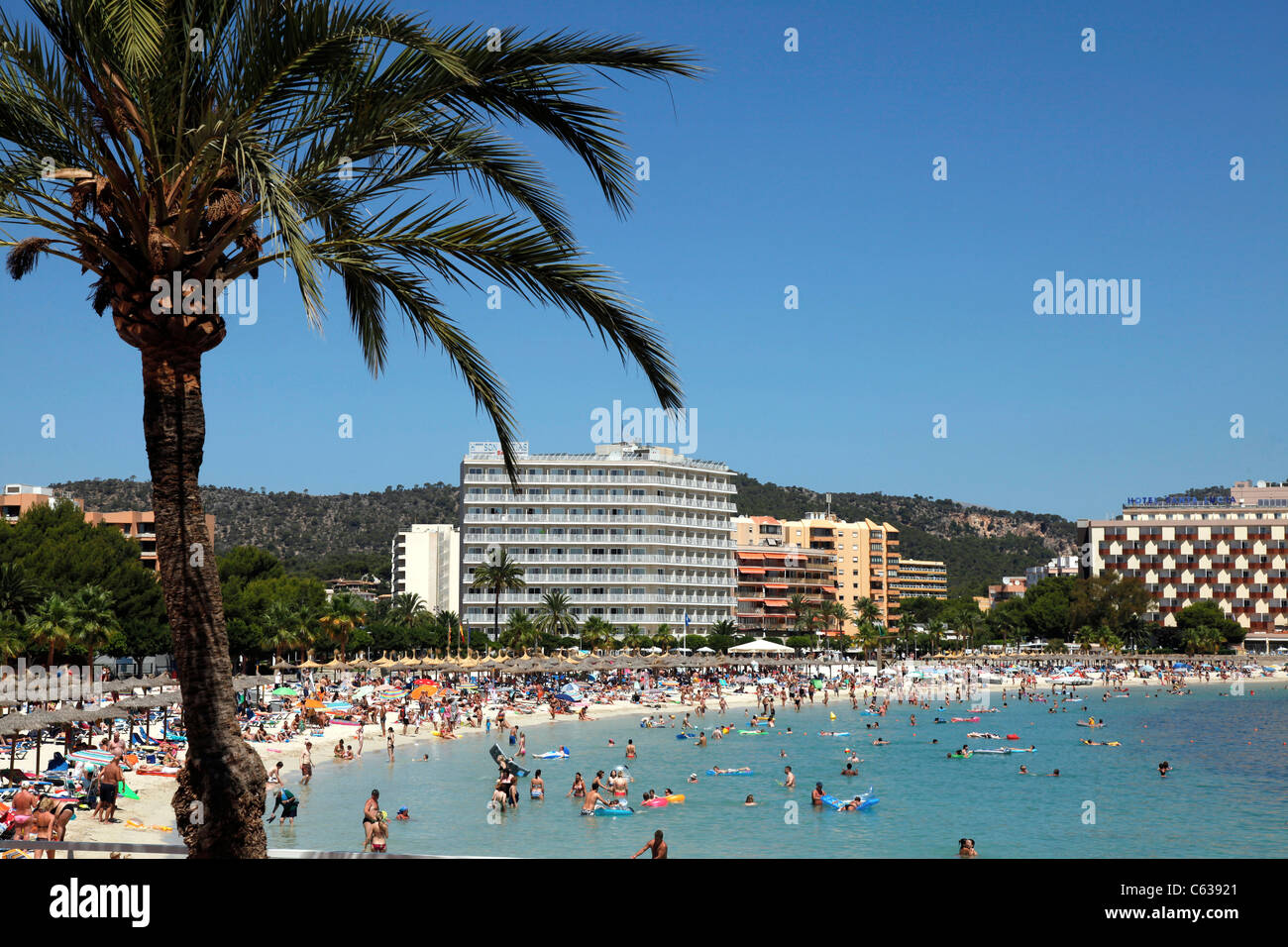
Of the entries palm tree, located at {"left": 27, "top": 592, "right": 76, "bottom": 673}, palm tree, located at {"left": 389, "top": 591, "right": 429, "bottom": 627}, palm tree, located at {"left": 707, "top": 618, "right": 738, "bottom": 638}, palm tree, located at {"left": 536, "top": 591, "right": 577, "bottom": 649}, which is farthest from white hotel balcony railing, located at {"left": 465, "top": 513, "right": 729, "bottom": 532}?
palm tree, located at {"left": 27, "top": 592, "right": 76, "bottom": 673}

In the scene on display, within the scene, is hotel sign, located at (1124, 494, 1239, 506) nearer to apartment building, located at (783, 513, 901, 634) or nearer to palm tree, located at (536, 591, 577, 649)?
apartment building, located at (783, 513, 901, 634)

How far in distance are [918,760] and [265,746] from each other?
93.4 feet

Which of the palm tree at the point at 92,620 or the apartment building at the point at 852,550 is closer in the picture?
the palm tree at the point at 92,620

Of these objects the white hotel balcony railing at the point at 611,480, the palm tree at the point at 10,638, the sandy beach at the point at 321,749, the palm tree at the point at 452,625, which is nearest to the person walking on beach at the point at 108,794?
the sandy beach at the point at 321,749

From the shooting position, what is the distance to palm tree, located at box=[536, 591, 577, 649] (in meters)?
103

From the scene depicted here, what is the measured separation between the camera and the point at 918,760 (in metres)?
50.2

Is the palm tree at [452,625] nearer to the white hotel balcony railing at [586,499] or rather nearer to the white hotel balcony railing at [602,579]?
the white hotel balcony railing at [602,579]

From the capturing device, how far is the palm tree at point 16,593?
50031mm

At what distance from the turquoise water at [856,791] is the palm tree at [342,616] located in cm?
2434

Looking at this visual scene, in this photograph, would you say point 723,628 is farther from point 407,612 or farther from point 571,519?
point 407,612

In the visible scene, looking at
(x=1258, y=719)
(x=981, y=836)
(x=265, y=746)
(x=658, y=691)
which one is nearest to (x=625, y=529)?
(x=658, y=691)

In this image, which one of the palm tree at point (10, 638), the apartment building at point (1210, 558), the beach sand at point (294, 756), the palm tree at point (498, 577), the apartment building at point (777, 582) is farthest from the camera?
the apartment building at point (777, 582)
